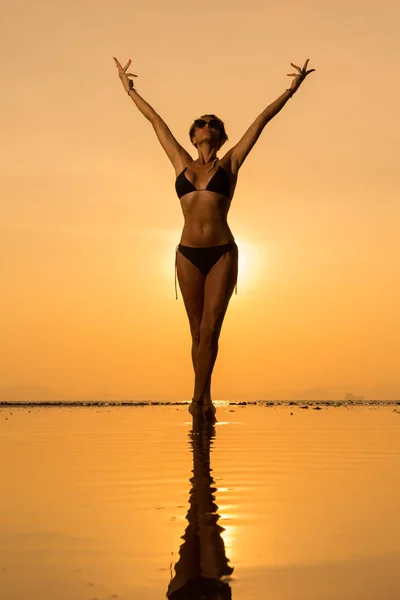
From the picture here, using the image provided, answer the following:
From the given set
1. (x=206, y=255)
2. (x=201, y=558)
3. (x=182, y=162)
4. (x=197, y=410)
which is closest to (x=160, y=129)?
(x=182, y=162)

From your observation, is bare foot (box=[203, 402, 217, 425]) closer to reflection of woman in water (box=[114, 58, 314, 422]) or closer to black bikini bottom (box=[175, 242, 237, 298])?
reflection of woman in water (box=[114, 58, 314, 422])

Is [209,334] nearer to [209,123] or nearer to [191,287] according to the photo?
[191,287]

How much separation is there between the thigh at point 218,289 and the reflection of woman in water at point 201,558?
237 inches

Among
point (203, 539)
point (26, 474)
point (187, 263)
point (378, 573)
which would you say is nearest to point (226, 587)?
point (378, 573)

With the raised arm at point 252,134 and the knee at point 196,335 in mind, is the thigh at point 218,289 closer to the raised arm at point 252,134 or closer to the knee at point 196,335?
the knee at point 196,335

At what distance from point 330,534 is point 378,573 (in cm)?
77

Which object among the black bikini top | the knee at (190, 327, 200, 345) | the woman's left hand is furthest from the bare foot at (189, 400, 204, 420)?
the woman's left hand

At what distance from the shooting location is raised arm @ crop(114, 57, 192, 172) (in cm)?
1200

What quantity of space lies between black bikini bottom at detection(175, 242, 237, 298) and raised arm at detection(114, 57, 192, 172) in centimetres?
118

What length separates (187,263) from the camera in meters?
11.7

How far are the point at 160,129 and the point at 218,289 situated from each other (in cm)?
245

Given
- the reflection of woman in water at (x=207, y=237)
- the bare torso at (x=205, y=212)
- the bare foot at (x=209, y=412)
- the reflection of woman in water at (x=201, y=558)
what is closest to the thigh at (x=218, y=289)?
the reflection of woman in water at (x=207, y=237)

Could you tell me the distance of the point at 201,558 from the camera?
3.41m

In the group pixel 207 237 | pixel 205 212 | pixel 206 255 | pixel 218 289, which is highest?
pixel 205 212
